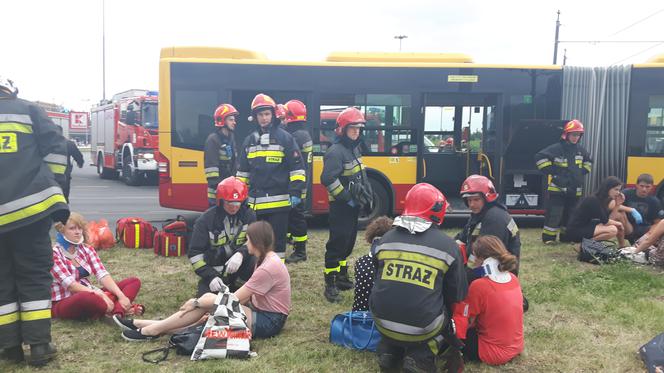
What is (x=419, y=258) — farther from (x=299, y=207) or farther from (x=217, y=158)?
(x=217, y=158)

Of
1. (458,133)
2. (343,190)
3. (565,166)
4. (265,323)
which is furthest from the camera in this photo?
(458,133)

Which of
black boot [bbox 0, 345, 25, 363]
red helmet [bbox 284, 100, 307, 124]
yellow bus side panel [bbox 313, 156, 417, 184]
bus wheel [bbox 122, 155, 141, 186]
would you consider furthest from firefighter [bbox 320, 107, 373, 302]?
bus wheel [bbox 122, 155, 141, 186]

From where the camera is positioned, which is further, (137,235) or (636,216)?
(636,216)

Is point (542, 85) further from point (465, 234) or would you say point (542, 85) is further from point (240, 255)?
point (240, 255)

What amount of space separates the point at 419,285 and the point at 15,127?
111 inches

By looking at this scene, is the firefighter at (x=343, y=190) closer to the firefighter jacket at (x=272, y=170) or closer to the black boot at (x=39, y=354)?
the firefighter jacket at (x=272, y=170)

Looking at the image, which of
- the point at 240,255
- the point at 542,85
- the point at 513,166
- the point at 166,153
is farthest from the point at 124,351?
the point at 542,85

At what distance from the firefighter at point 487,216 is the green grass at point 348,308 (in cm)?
83

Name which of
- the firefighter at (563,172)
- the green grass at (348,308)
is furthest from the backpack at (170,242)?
the firefighter at (563,172)

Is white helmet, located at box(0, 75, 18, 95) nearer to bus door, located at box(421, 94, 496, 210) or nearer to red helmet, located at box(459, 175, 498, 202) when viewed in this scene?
red helmet, located at box(459, 175, 498, 202)

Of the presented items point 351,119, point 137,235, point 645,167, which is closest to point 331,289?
point 351,119

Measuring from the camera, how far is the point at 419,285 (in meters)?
3.49

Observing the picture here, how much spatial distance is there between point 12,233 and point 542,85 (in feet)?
27.5

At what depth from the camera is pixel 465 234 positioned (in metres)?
4.98
